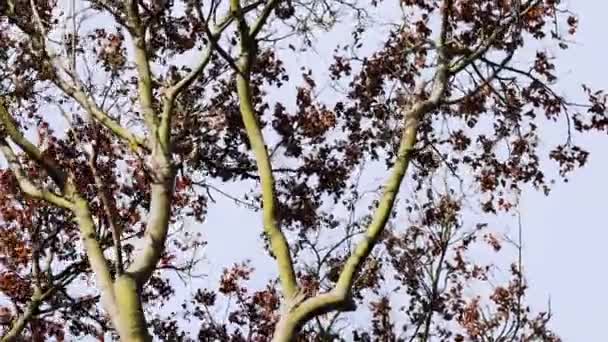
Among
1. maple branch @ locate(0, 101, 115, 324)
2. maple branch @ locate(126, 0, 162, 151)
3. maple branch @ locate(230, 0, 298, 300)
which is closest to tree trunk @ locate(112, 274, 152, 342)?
maple branch @ locate(0, 101, 115, 324)

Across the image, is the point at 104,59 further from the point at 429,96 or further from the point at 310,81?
the point at 429,96

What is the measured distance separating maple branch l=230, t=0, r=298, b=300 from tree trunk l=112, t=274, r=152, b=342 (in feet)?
3.37

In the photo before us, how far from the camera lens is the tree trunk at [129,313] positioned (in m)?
5.54

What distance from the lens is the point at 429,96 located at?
7410 mm

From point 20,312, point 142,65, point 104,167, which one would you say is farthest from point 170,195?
point 20,312

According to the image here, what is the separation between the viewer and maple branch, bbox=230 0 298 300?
19.8ft

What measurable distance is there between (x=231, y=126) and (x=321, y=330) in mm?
2911

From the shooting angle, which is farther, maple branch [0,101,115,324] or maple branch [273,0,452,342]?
maple branch [0,101,115,324]

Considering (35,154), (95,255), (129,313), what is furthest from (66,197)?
(129,313)

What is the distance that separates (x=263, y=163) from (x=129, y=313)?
1.65 metres

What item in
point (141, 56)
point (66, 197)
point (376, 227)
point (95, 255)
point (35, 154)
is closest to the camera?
point (95, 255)

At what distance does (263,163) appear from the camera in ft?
21.6

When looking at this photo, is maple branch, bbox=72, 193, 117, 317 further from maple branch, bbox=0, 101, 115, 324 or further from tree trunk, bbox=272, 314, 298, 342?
tree trunk, bbox=272, 314, 298, 342

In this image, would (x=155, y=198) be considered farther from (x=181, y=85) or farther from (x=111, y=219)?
(x=181, y=85)
